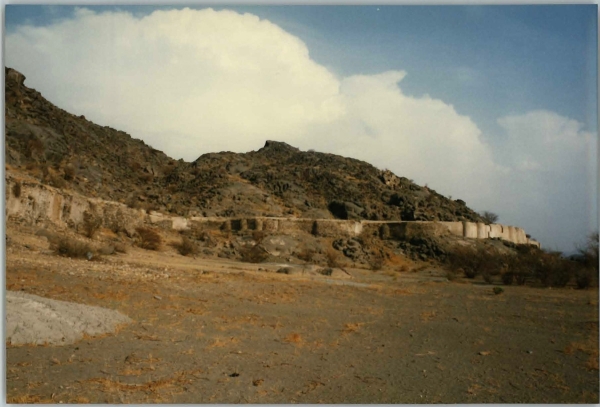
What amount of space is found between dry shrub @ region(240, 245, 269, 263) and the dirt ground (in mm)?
12403

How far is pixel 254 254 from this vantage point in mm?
22703

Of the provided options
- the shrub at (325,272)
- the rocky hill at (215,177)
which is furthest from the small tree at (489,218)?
the shrub at (325,272)

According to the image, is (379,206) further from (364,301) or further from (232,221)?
(364,301)

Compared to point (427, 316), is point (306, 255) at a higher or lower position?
higher

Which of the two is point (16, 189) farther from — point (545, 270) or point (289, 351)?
point (545, 270)

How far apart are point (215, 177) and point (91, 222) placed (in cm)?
2761

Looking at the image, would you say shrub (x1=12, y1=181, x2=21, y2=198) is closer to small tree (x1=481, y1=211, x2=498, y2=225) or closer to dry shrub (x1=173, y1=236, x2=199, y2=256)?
dry shrub (x1=173, y1=236, x2=199, y2=256)

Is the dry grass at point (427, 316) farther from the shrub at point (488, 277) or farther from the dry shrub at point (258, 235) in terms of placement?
the dry shrub at point (258, 235)

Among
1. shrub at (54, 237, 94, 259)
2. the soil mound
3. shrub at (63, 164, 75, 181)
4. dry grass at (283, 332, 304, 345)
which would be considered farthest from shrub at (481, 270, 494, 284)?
shrub at (63, 164, 75, 181)

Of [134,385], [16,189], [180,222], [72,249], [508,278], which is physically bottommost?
[134,385]

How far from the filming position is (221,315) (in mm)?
7305

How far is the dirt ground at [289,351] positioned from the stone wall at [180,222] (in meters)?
5.59

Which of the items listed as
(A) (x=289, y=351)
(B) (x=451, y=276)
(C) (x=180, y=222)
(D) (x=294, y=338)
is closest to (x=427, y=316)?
(D) (x=294, y=338)

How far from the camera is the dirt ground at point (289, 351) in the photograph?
4.11 m
